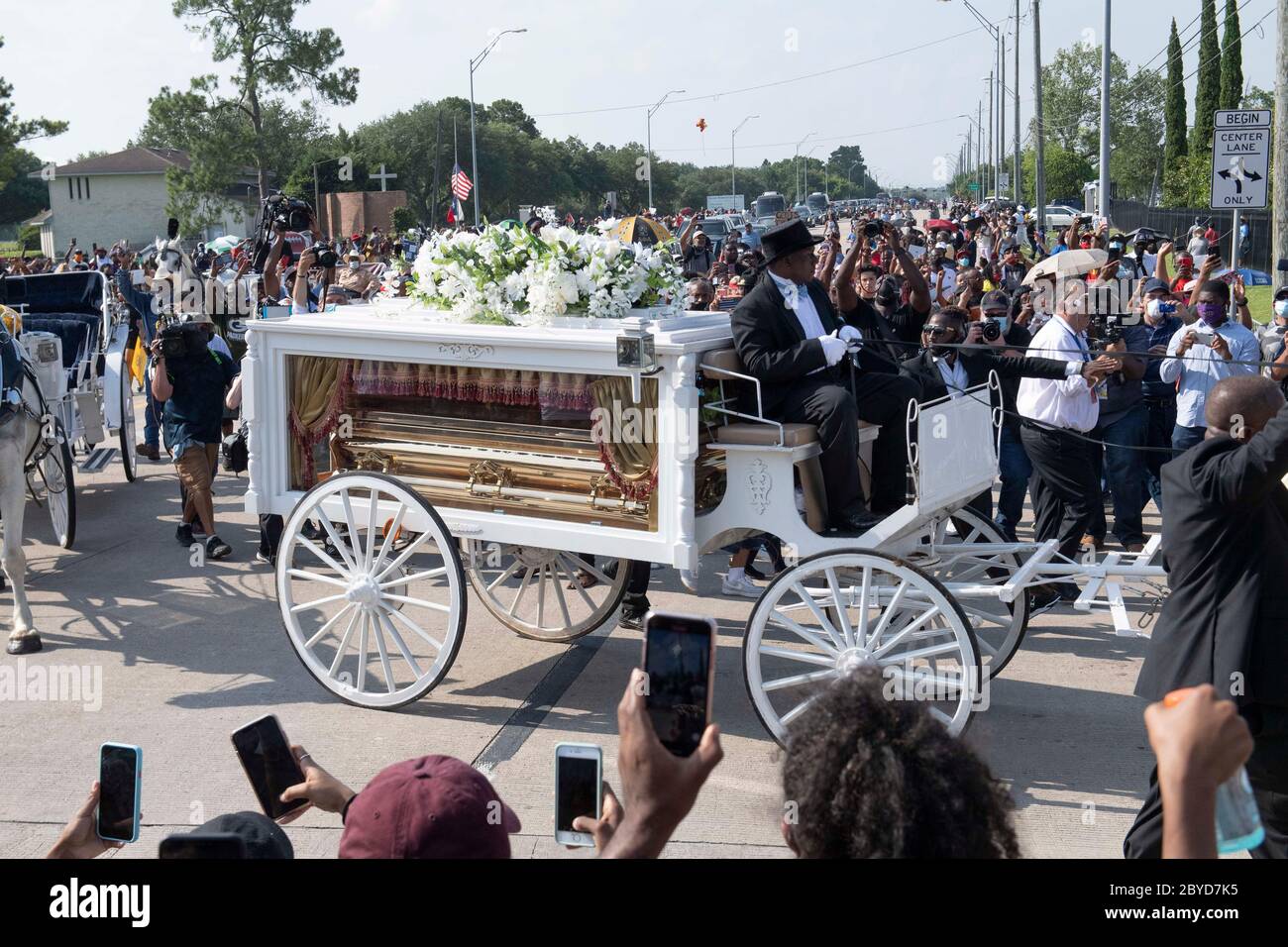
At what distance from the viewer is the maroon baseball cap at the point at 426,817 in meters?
2.28

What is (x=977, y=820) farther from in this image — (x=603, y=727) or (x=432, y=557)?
(x=432, y=557)

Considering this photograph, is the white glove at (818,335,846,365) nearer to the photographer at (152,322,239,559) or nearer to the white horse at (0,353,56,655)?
the white horse at (0,353,56,655)

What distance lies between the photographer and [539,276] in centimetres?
627

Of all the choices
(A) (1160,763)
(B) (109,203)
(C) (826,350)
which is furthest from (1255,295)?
(B) (109,203)

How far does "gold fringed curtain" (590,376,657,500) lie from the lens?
6.00m

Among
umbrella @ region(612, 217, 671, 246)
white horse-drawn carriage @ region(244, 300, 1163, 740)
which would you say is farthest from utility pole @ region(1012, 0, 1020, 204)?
white horse-drawn carriage @ region(244, 300, 1163, 740)

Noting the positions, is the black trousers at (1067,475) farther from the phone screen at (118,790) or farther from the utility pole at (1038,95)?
the utility pole at (1038,95)

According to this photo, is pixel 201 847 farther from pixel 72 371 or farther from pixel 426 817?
pixel 72 371

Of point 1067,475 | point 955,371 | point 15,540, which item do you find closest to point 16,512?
point 15,540

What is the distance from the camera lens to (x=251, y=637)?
26.1 feet

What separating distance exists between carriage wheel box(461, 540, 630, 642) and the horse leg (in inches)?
105

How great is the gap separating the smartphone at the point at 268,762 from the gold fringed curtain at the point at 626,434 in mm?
3196

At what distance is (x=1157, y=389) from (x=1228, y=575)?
626 cm
